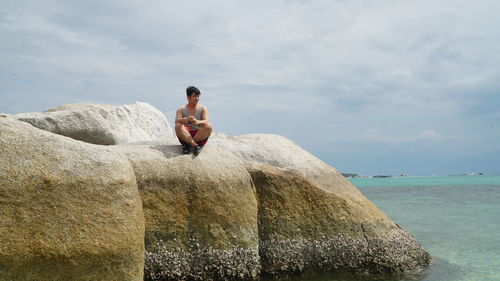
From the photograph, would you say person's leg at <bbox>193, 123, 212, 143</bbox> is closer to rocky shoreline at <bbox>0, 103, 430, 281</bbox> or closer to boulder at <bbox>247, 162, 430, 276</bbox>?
rocky shoreline at <bbox>0, 103, 430, 281</bbox>

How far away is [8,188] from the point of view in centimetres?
667

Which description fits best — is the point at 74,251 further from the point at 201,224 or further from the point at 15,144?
the point at 201,224

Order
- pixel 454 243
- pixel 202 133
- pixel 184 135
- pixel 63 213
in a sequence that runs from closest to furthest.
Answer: pixel 63 213
pixel 184 135
pixel 202 133
pixel 454 243

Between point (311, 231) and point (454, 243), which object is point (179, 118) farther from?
point (454, 243)

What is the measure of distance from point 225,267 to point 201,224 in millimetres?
870

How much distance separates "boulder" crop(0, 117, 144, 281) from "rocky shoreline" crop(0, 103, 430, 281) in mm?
14

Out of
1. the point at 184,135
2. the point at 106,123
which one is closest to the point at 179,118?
the point at 184,135

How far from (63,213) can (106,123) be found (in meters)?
6.50

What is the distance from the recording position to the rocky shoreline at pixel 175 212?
666 centimetres

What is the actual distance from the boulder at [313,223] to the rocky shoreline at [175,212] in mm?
21

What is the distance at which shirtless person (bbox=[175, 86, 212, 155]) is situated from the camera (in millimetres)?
9367

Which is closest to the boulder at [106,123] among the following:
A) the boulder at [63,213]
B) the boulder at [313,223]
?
the boulder at [313,223]

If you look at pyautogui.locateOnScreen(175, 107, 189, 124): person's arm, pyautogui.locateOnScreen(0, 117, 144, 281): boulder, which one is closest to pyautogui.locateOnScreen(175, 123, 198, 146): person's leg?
pyautogui.locateOnScreen(175, 107, 189, 124): person's arm

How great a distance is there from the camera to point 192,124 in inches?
380
